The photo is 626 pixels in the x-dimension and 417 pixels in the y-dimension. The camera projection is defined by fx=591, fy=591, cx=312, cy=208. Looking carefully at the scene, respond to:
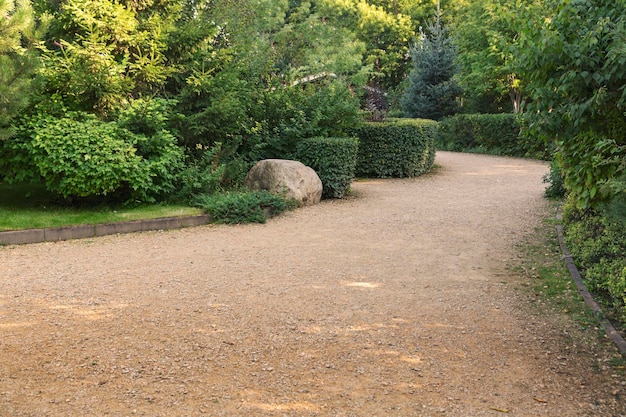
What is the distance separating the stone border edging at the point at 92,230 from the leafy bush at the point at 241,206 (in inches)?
8.0

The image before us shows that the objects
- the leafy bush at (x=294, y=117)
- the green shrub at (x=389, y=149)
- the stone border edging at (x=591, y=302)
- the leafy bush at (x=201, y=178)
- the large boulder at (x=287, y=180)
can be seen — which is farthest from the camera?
the green shrub at (x=389, y=149)

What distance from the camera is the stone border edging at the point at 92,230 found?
7215mm

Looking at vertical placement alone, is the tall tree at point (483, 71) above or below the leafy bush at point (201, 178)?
above

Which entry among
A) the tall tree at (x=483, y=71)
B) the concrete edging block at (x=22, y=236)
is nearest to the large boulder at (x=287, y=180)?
the concrete edging block at (x=22, y=236)

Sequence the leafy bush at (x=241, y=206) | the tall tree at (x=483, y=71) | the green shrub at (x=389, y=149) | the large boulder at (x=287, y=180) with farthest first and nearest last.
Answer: the tall tree at (x=483, y=71)
the green shrub at (x=389, y=149)
the large boulder at (x=287, y=180)
the leafy bush at (x=241, y=206)

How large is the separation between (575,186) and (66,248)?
572 centimetres

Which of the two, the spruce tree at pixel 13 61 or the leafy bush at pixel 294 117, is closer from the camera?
the spruce tree at pixel 13 61

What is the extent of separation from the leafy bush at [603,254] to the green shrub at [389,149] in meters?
7.01

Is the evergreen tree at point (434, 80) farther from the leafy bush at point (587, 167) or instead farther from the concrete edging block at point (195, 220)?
the leafy bush at point (587, 167)

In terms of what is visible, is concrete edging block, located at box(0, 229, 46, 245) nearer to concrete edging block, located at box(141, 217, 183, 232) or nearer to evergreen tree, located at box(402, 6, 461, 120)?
concrete edging block, located at box(141, 217, 183, 232)

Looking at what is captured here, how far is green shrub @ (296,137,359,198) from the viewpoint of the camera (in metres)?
10.7

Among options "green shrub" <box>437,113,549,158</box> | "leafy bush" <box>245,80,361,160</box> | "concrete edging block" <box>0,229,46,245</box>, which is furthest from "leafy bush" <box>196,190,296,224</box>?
"green shrub" <box>437,113,549,158</box>

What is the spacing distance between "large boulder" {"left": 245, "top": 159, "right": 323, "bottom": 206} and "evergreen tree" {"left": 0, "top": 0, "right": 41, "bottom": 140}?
382 centimetres

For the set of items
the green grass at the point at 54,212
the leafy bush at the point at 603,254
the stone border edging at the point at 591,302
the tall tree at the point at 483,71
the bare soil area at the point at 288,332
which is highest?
the tall tree at the point at 483,71
